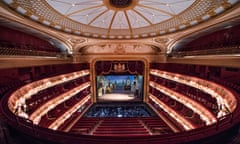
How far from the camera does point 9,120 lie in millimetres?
2699

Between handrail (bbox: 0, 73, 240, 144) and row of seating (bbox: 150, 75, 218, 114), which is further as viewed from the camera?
row of seating (bbox: 150, 75, 218, 114)

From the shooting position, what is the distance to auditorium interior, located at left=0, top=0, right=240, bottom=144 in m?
2.68

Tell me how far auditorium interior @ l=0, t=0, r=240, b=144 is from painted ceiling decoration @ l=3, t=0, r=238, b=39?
0.06 m

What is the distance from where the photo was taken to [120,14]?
9.08 meters

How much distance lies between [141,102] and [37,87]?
12184 mm

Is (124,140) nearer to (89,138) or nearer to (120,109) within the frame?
(89,138)

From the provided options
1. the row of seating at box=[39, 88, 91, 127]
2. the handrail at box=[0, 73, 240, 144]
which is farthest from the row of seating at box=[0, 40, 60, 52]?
the handrail at box=[0, 73, 240, 144]

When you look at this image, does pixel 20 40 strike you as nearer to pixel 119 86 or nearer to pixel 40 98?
pixel 40 98

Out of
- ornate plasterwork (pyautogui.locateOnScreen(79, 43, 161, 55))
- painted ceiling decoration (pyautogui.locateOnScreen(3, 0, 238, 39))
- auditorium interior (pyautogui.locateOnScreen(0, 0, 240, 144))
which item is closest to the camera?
auditorium interior (pyautogui.locateOnScreen(0, 0, 240, 144))

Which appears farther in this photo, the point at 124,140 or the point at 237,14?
the point at 237,14

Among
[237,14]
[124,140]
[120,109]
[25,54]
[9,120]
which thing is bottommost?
[120,109]

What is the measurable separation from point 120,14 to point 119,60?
731cm

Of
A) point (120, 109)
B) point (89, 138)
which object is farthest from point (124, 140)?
point (120, 109)

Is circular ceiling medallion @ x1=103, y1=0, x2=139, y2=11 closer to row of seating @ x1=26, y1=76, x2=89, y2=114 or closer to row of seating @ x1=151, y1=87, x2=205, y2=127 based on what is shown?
row of seating @ x1=26, y1=76, x2=89, y2=114
